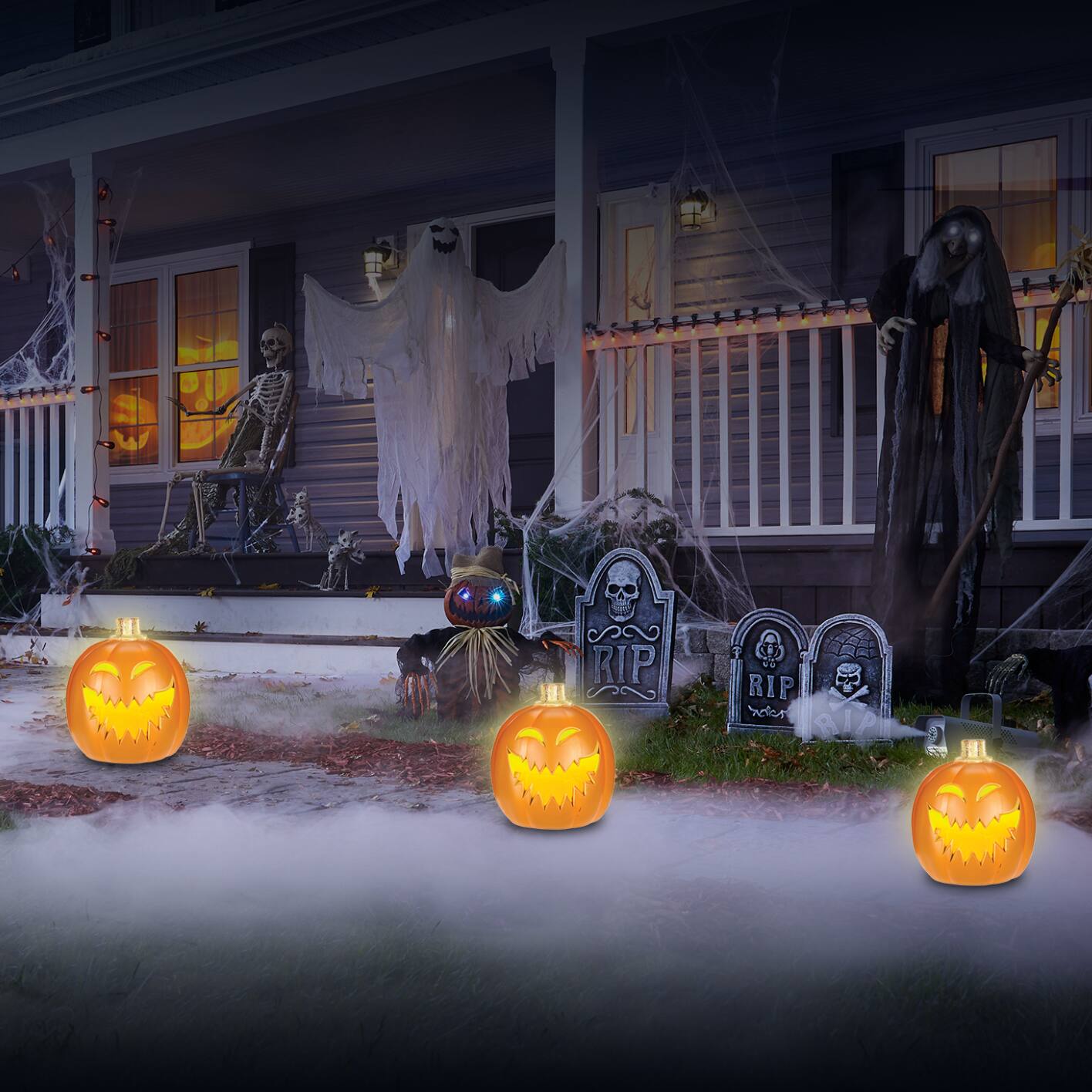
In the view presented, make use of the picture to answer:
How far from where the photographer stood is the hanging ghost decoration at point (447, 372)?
266 inches

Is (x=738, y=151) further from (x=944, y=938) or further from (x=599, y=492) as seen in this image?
(x=944, y=938)

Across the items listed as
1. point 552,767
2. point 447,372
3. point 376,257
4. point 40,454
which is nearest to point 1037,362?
point 552,767

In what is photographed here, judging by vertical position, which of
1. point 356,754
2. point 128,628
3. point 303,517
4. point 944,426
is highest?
point 944,426

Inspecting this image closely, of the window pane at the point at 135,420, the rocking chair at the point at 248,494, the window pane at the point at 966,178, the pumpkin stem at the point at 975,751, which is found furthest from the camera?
the window pane at the point at 135,420

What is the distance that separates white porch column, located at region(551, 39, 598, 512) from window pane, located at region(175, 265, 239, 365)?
472 centimetres

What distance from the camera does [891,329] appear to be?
16.7ft

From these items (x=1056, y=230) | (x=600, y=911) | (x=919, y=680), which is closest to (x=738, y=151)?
(x=1056, y=230)

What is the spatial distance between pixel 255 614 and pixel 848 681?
446 centimetres

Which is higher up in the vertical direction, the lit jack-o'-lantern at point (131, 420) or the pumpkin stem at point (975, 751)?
the lit jack-o'-lantern at point (131, 420)

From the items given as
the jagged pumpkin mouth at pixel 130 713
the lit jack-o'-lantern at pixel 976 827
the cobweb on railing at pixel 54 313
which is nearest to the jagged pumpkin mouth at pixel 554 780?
the lit jack-o'-lantern at pixel 976 827

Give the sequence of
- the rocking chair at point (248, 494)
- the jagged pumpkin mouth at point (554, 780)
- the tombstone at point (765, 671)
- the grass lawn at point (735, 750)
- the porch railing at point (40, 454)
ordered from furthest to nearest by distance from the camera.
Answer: the porch railing at point (40, 454), the rocking chair at point (248, 494), the tombstone at point (765, 671), the grass lawn at point (735, 750), the jagged pumpkin mouth at point (554, 780)

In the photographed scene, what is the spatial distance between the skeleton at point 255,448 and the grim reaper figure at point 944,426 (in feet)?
16.6

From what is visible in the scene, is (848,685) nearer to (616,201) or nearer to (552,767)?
(552,767)

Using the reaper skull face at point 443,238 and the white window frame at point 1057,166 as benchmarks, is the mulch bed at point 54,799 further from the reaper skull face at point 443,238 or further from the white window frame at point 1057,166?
the white window frame at point 1057,166
